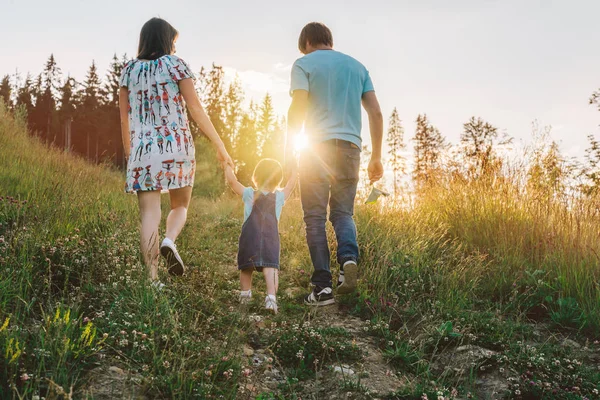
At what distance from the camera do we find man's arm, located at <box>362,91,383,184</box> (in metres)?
4.41

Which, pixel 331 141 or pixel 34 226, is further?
pixel 331 141

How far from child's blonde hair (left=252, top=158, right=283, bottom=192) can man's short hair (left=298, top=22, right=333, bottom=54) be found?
125cm

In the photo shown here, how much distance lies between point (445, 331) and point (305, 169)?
6.00 ft

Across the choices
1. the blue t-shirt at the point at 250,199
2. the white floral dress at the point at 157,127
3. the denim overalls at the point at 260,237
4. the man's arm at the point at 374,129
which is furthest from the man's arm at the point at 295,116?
the white floral dress at the point at 157,127

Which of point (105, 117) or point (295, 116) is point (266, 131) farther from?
point (295, 116)

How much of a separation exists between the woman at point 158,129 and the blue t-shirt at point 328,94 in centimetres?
97

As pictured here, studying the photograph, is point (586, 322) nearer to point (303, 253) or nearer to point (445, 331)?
point (445, 331)

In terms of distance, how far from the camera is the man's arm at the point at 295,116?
4.12 metres

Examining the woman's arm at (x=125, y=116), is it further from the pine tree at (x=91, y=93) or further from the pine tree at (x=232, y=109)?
the pine tree at (x=91, y=93)

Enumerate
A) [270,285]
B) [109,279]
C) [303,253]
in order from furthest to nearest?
1. [303,253]
2. [270,285]
3. [109,279]

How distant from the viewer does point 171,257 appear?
3.47 meters

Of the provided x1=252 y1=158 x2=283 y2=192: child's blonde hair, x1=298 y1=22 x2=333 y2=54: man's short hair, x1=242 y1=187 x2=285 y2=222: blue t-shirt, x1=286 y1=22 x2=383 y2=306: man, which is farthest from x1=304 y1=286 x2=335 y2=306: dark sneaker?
x1=298 y1=22 x2=333 y2=54: man's short hair

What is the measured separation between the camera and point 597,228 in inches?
186

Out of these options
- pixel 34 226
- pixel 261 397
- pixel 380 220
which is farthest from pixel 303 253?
pixel 261 397
